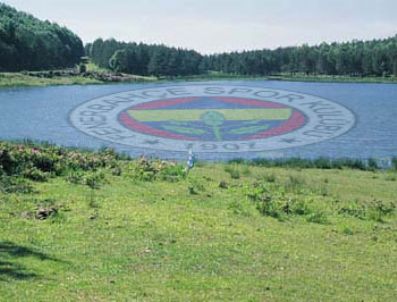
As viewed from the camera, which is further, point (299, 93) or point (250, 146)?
point (299, 93)

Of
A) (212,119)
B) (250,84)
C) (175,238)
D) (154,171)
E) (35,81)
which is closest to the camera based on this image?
(175,238)

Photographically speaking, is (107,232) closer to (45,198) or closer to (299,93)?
(45,198)

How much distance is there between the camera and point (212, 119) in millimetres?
87000

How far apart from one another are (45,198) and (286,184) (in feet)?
64.3

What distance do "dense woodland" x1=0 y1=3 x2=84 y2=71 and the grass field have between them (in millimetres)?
103793

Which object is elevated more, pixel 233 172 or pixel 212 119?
pixel 233 172

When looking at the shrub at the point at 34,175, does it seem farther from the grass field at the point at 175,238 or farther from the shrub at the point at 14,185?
the shrub at the point at 14,185

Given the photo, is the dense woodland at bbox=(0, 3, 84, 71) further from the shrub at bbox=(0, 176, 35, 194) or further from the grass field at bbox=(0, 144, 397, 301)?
the shrub at bbox=(0, 176, 35, 194)

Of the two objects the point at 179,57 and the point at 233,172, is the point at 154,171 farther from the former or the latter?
the point at 179,57

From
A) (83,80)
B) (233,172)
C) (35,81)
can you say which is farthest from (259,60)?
(233,172)

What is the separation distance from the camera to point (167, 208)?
96.2 feet

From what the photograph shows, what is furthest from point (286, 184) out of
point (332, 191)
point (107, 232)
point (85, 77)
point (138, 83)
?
point (85, 77)

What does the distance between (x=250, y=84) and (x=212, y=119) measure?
2180 centimetres

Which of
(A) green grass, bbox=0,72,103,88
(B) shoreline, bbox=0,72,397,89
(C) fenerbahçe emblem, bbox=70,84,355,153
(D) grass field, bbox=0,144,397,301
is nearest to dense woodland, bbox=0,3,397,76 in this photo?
(B) shoreline, bbox=0,72,397,89
